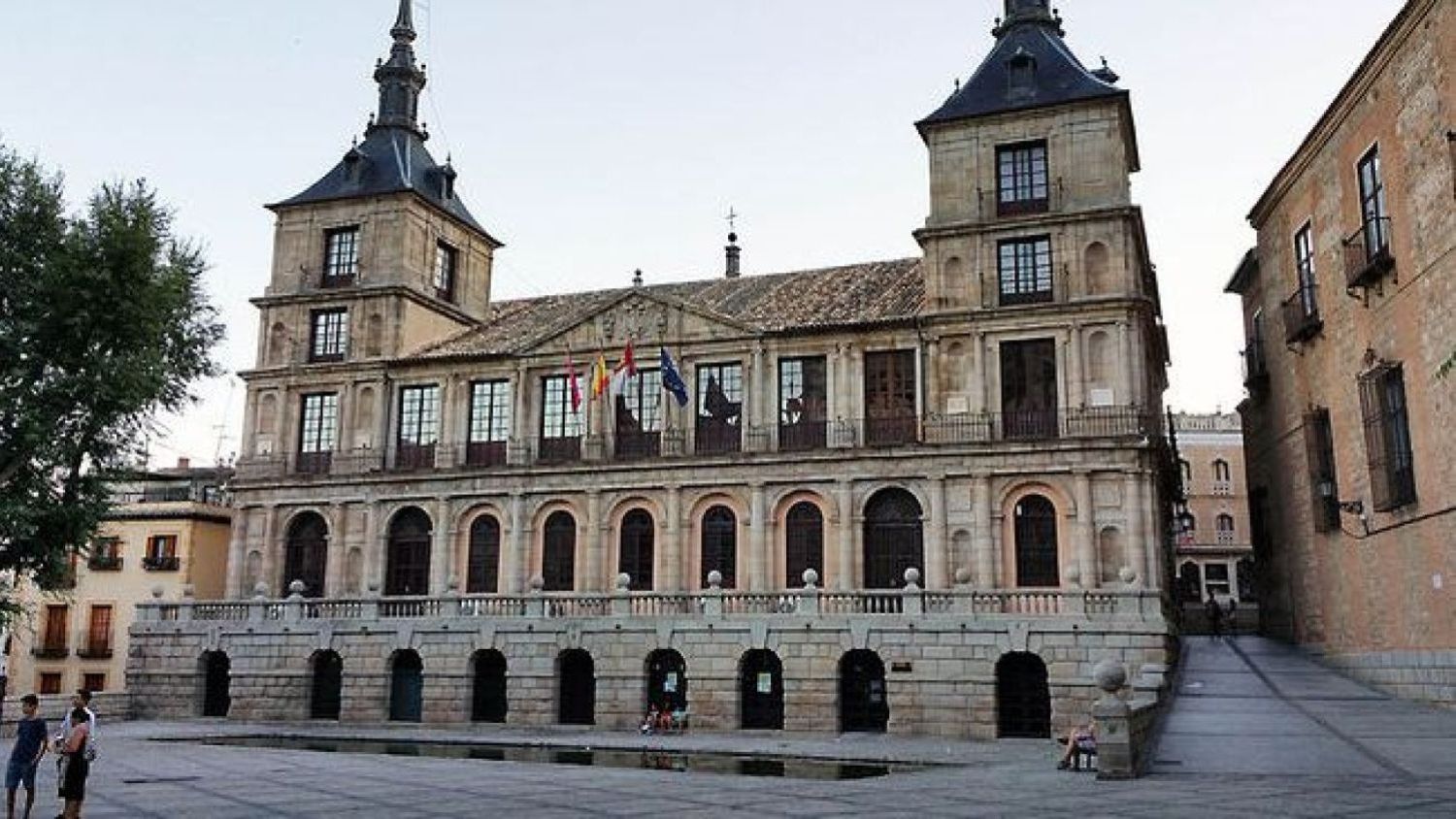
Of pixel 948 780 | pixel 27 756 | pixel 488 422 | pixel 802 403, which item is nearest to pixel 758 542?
Result: pixel 802 403

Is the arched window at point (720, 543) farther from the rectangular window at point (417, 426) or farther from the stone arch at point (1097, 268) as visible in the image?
the stone arch at point (1097, 268)

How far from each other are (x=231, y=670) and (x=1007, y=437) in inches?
939

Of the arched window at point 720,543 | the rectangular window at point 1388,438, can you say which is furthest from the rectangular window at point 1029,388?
the rectangular window at point 1388,438

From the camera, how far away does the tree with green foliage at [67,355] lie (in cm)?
2212

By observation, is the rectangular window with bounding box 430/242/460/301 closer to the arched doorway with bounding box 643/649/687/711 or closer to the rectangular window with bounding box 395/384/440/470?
the rectangular window with bounding box 395/384/440/470


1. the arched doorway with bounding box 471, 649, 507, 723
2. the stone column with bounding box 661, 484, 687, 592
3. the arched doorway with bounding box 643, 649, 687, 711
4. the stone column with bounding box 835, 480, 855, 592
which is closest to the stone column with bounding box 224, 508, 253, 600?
the arched doorway with bounding box 471, 649, 507, 723

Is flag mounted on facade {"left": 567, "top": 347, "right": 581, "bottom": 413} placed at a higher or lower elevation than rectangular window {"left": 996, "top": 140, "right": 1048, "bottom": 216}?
lower

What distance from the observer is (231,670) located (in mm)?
36438

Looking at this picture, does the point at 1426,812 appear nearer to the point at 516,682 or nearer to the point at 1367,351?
the point at 1367,351

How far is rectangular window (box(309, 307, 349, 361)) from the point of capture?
4266cm

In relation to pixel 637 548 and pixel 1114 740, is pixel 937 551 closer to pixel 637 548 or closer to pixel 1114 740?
pixel 637 548

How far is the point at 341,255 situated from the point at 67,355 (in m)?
21.4

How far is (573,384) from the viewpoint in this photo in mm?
37000

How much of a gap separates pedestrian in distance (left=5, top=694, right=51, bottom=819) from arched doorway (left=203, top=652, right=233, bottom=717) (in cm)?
2482
